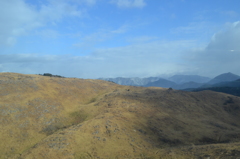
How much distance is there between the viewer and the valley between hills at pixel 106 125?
24.9 m

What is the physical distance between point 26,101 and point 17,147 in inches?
638

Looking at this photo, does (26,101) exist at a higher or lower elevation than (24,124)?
higher

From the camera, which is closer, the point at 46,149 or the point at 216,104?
the point at 46,149

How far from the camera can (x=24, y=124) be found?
111 feet

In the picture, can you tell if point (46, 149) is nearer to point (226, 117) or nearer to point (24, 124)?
point (24, 124)

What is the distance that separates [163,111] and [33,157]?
1250 inches

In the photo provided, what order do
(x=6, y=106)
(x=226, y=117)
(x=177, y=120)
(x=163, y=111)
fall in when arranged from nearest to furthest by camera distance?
(x=6, y=106), (x=177, y=120), (x=163, y=111), (x=226, y=117)

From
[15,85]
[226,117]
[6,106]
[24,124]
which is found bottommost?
Result: [226,117]

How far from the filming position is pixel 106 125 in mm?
32062

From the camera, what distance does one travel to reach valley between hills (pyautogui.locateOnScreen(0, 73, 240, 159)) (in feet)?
81.8

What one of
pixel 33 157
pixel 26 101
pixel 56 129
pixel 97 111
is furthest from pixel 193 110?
pixel 26 101

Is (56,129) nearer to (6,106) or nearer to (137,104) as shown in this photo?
(6,106)

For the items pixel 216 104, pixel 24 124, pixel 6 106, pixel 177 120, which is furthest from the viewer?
pixel 216 104

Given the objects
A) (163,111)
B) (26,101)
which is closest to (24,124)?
(26,101)
